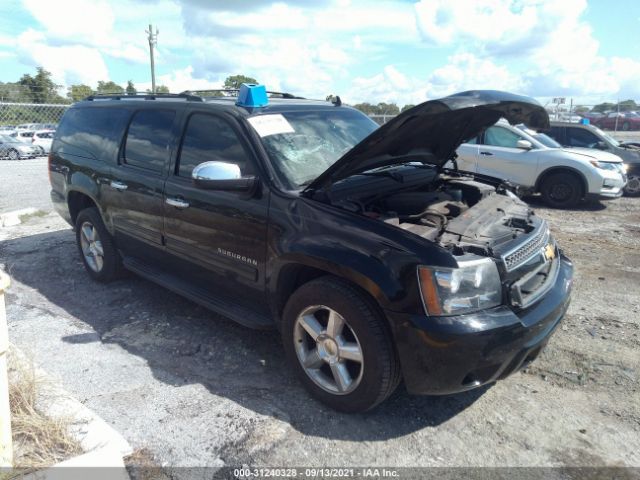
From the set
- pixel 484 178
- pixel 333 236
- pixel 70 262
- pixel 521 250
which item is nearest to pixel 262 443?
pixel 333 236

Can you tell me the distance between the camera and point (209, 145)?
12.5 ft

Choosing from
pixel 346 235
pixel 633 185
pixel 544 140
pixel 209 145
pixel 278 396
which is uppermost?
pixel 209 145

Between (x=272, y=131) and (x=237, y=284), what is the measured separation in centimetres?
114

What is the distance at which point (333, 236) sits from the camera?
2.90m

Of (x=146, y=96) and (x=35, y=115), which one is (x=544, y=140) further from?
(x=35, y=115)

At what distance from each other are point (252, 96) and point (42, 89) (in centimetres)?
3904

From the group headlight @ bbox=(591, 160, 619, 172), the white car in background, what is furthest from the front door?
the white car in background

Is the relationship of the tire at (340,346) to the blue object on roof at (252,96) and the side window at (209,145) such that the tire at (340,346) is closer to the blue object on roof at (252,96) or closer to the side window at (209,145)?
the side window at (209,145)

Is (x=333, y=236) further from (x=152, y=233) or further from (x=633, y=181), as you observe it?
(x=633, y=181)

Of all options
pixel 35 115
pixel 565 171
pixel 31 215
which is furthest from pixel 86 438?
pixel 35 115

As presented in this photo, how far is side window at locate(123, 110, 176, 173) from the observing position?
4172 mm

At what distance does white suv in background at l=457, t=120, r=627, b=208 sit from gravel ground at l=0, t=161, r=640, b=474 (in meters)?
5.21

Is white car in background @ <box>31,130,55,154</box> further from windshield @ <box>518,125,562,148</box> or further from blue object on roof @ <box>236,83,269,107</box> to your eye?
→ blue object on roof @ <box>236,83,269,107</box>

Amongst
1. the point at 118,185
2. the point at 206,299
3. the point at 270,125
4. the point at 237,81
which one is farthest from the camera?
the point at 237,81
